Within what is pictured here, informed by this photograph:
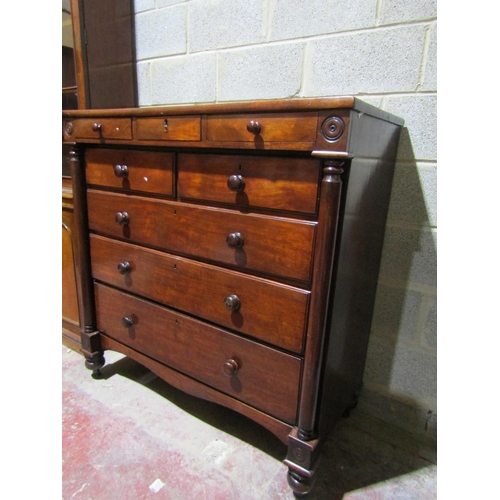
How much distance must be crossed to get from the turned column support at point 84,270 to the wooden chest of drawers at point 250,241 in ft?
0.03

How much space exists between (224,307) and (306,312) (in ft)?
0.88

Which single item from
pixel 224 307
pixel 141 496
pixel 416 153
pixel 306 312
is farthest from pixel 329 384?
pixel 416 153

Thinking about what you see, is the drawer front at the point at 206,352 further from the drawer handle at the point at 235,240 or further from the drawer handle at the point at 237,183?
the drawer handle at the point at 237,183

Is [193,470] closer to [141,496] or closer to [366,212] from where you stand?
[141,496]

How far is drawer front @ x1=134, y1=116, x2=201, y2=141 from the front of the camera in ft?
3.15

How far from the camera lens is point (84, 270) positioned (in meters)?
1.41

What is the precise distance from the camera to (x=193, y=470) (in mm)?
1084

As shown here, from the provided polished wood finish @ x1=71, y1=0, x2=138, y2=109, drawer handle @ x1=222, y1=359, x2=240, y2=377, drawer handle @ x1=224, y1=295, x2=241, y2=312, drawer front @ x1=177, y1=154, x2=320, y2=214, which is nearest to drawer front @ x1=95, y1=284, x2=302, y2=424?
drawer handle @ x1=222, y1=359, x2=240, y2=377

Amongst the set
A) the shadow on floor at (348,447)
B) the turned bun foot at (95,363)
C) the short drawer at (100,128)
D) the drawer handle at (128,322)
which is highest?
the short drawer at (100,128)

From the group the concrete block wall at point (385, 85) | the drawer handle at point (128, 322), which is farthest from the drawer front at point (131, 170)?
the concrete block wall at point (385, 85)

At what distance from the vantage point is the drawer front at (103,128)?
1116mm

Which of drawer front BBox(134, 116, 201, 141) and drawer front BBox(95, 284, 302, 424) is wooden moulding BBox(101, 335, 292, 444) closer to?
drawer front BBox(95, 284, 302, 424)

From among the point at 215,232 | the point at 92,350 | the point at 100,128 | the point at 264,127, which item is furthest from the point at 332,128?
the point at 92,350

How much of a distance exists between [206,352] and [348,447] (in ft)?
2.00
